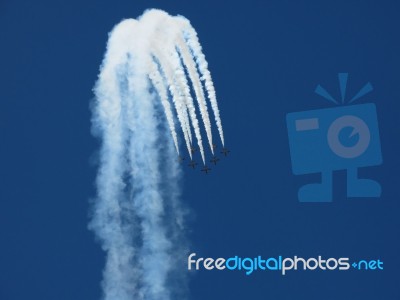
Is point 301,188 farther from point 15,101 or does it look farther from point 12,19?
point 12,19

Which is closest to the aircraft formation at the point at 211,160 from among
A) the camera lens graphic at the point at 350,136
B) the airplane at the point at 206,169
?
the airplane at the point at 206,169

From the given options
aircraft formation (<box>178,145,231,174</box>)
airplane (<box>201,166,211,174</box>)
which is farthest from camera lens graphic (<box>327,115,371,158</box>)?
airplane (<box>201,166,211,174</box>)

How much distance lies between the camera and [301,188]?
3.09m

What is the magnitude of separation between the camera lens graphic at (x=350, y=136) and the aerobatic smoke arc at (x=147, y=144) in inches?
26.8

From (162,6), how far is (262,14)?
0.63 m

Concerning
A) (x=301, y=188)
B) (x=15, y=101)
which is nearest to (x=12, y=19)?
(x=15, y=101)

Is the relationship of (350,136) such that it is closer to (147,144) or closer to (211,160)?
(211,160)

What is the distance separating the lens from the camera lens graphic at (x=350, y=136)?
307 cm

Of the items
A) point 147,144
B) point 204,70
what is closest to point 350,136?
point 204,70

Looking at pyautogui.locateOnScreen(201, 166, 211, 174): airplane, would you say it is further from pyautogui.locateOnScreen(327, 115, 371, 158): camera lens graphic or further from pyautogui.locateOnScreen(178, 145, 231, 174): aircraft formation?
pyautogui.locateOnScreen(327, 115, 371, 158): camera lens graphic

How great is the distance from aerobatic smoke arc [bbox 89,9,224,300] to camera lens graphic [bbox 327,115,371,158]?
0.68 m

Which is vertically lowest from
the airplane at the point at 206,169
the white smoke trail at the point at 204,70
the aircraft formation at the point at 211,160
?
the airplane at the point at 206,169

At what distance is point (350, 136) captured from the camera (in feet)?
10.1

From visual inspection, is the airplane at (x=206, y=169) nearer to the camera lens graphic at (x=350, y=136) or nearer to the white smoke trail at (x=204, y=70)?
the white smoke trail at (x=204, y=70)
